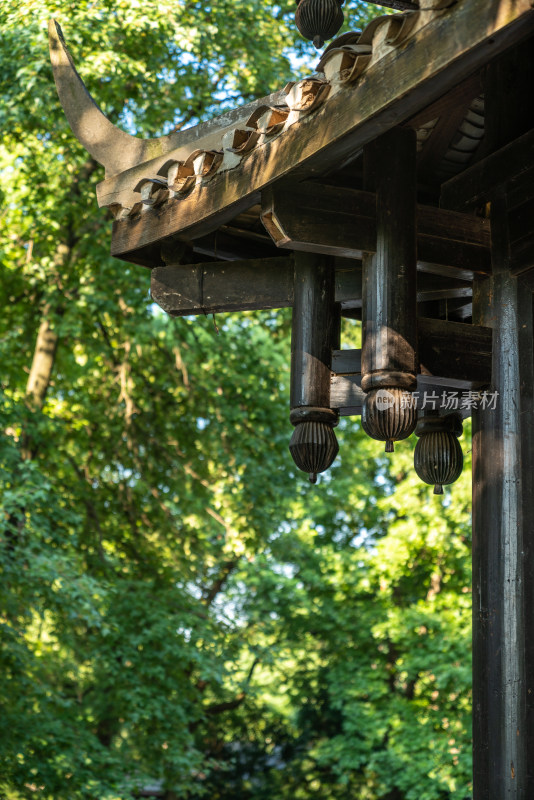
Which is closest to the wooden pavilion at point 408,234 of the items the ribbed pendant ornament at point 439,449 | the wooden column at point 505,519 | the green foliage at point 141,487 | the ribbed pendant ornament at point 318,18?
the wooden column at point 505,519

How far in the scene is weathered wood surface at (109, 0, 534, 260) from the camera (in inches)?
79.6

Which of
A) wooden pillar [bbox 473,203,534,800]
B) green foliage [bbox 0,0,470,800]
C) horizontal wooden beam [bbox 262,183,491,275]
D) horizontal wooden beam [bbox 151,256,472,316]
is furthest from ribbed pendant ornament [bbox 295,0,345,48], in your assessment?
green foliage [bbox 0,0,470,800]

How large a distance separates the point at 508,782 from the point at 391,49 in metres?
1.83

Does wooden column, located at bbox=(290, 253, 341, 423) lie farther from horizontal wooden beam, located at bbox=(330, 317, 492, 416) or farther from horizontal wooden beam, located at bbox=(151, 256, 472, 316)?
horizontal wooden beam, located at bbox=(330, 317, 492, 416)

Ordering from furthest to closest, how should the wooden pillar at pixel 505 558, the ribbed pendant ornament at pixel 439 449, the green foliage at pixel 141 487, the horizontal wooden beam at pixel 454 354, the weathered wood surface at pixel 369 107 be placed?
the green foliage at pixel 141 487, the ribbed pendant ornament at pixel 439 449, the horizontal wooden beam at pixel 454 354, the wooden pillar at pixel 505 558, the weathered wood surface at pixel 369 107

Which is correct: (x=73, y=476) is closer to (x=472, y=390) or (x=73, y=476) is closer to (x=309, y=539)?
(x=309, y=539)

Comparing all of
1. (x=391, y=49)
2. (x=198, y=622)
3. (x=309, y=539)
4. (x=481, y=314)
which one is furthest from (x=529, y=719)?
(x=309, y=539)

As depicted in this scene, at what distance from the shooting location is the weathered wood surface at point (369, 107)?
6.63 ft

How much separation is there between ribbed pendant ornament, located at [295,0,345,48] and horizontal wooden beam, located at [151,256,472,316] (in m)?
0.81

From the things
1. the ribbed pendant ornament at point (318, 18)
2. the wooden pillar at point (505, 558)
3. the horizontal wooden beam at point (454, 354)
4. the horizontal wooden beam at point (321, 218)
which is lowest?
the wooden pillar at point (505, 558)

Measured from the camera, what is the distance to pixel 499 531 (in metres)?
2.64

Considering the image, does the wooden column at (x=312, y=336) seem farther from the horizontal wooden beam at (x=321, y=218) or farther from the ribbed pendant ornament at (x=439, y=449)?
the ribbed pendant ornament at (x=439, y=449)

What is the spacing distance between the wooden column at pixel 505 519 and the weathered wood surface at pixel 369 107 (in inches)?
26.9

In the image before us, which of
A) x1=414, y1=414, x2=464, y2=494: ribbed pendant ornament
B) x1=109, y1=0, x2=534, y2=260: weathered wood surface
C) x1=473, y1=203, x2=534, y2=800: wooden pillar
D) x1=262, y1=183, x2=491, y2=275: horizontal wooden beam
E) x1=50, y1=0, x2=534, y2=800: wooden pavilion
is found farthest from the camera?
x1=414, y1=414, x2=464, y2=494: ribbed pendant ornament
